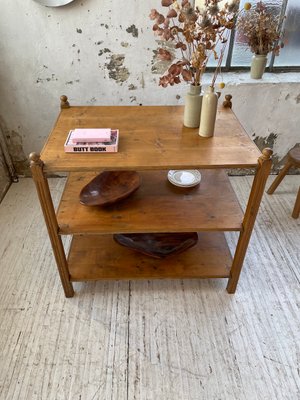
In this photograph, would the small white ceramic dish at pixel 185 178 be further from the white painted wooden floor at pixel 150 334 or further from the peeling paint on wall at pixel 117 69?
the peeling paint on wall at pixel 117 69

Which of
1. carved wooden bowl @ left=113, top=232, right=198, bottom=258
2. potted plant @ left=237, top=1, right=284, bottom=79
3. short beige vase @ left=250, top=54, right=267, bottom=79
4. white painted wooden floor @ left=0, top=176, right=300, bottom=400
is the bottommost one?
white painted wooden floor @ left=0, top=176, right=300, bottom=400

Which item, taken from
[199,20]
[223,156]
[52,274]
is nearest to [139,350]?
[52,274]

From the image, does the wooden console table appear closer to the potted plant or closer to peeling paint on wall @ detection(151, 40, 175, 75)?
peeling paint on wall @ detection(151, 40, 175, 75)

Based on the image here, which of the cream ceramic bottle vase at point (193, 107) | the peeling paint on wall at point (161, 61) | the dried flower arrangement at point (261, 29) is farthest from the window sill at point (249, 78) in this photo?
the cream ceramic bottle vase at point (193, 107)

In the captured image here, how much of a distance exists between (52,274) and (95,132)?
0.80 m

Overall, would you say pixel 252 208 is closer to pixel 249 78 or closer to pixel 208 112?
pixel 208 112

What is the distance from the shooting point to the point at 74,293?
4.92 feet

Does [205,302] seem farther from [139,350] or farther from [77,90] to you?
[77,90]

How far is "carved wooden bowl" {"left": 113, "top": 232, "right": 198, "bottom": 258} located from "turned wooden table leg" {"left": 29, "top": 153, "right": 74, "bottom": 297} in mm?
308

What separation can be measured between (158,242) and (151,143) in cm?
52

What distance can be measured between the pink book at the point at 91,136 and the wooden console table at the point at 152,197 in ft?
0.21

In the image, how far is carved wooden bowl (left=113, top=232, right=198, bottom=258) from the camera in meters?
1.49

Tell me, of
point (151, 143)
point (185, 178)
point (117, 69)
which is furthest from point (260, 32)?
point (151, 143)

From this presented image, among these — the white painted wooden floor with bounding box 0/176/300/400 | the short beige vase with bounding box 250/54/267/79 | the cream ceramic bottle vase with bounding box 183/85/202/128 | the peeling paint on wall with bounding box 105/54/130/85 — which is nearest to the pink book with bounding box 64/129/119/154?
the cream ceramic bottle vase with bounding box 183/85/202/128
